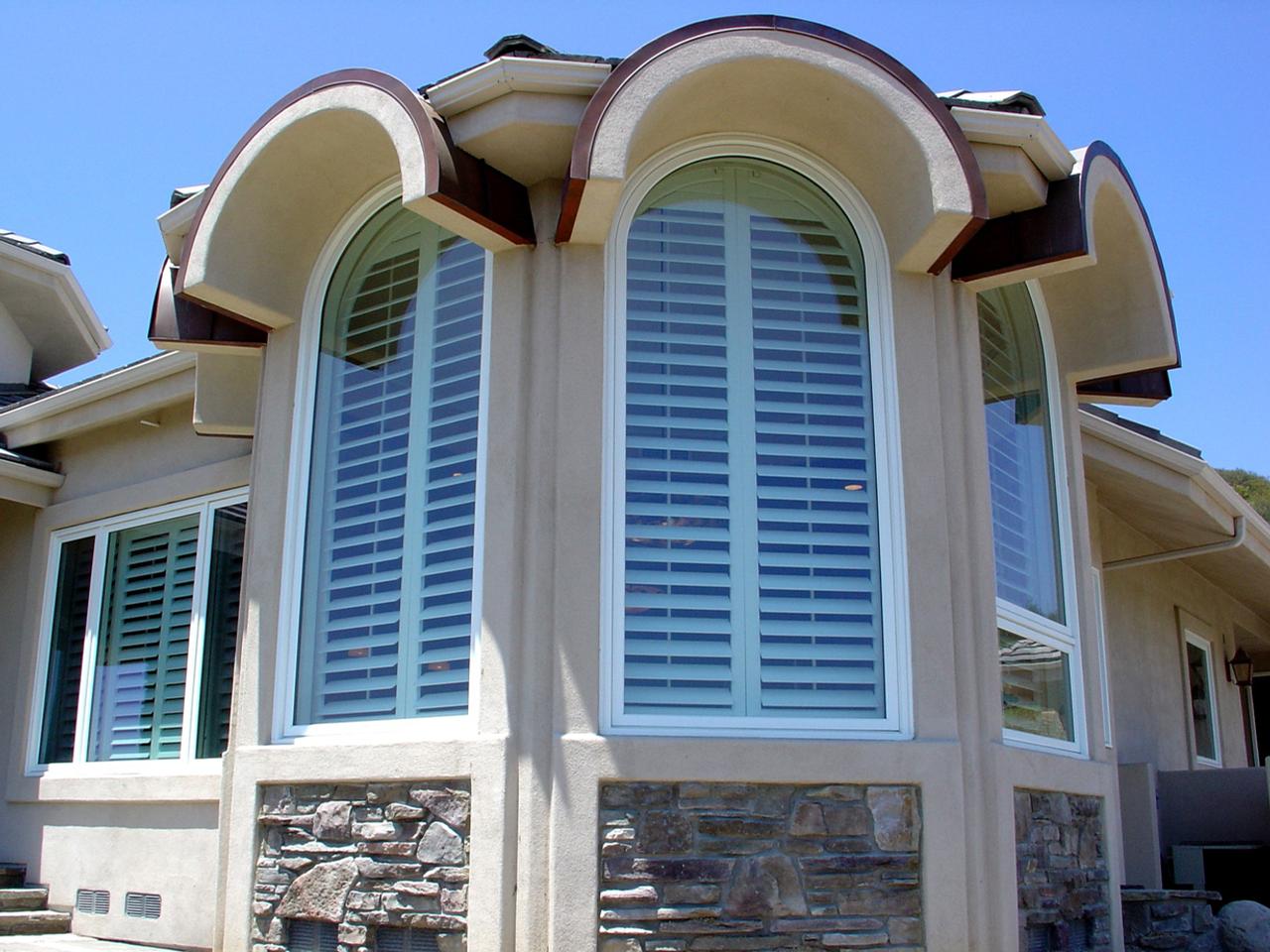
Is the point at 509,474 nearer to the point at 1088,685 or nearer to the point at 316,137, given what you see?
the point at 316,137

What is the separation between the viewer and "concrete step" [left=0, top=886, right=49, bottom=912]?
26.2 feet

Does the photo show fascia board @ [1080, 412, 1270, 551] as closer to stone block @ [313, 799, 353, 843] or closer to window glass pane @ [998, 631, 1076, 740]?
window glass pane @ [998, 631, 1076, 740]

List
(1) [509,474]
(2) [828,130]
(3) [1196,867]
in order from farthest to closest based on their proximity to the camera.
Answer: (3) [1196,867], (2) [828,130], (1) [509,474]

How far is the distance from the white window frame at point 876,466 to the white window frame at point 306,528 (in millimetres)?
505

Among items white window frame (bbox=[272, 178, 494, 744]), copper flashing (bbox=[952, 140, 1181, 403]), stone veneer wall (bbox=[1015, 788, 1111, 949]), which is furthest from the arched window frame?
white window frame (bbox=[272, 178, 494, 744])

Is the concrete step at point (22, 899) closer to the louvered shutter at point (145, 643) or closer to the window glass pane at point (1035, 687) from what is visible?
the louvered shutter at point (145, 643)

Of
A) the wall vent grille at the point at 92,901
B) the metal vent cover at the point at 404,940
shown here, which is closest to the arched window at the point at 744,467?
the metal vent cover at the point at 404,940

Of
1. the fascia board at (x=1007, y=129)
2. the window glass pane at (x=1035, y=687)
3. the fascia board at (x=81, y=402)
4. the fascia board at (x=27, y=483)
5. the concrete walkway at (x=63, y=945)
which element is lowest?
the concrete walkway at (x=63, y=945)

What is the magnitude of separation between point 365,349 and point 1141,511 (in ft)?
20.0

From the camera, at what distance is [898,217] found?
18.3ft

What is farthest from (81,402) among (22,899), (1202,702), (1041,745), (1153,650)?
(1202,702)

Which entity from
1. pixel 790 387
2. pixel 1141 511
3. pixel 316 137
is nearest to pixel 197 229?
pixel 316 137

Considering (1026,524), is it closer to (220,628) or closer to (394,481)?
(394,481)

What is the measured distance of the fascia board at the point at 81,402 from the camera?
8.23 meters
